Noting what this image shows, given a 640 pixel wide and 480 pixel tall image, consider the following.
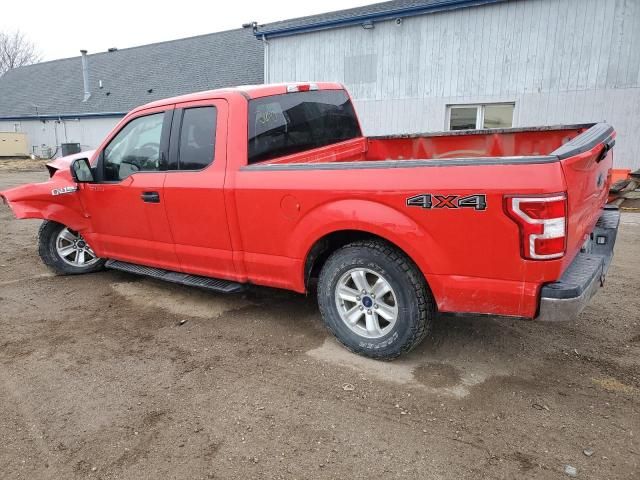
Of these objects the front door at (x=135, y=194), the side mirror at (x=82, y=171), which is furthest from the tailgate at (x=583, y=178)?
the side mirror at (x=82, y=171)

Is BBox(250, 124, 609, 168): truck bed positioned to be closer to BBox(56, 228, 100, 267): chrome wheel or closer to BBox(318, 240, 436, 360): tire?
BBox(318, 240, 436, 360): tire

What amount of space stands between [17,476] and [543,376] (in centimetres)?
305

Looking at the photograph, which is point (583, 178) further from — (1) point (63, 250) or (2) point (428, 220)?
(1) point (63, 250)

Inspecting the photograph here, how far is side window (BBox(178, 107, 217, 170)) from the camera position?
152 inches

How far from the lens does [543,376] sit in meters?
3.15

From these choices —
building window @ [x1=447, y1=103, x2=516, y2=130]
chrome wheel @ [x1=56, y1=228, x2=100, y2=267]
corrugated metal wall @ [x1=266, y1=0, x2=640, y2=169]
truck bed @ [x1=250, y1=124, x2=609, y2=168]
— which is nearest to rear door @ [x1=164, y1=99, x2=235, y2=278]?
truck bed @ [x1=250, y1=124, x2=609, y2=168]

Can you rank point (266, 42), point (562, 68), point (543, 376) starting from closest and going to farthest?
point (543, 376)
point (562, 68)
point (266, 42)

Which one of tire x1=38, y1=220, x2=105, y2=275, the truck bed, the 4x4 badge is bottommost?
tire x1=38, y1=220, x2=105, y2=275

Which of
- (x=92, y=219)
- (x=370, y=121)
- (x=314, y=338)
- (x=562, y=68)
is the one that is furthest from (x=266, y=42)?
(x=314, y=338)

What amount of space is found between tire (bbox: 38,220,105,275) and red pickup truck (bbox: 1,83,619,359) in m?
0.17

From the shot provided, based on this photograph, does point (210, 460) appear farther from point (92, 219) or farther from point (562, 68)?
point (562, 68)

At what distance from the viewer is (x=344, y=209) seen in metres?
3.18

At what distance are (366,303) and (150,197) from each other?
2.15m

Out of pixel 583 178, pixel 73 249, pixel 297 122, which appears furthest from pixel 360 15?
pixel 583 178
